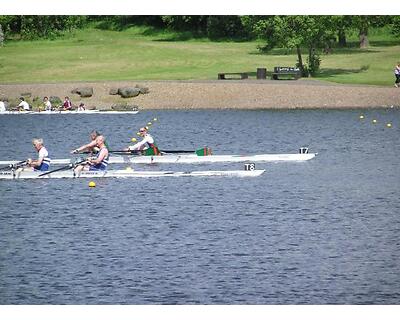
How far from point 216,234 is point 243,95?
1507 inches

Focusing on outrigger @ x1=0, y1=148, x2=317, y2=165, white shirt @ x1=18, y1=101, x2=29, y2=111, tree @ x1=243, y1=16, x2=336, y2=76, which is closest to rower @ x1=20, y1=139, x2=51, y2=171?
outrigger @ x1=0, y1=148, x2=317, y2=165

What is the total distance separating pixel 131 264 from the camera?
92.8 ft

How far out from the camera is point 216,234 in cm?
3189

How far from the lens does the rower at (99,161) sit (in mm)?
39688

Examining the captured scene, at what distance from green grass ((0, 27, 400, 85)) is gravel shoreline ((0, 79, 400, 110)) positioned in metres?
3.46

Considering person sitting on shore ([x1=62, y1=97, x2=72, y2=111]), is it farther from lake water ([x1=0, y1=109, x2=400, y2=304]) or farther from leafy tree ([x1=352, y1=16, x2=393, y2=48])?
leafy tree ([x1=352, y1=16, x2=393, y2=48])

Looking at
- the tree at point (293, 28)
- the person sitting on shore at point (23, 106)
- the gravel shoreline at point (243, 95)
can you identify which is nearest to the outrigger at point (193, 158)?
the person sitting on shore at point (23, 106)

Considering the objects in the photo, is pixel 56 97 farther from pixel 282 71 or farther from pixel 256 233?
pixel 256 233

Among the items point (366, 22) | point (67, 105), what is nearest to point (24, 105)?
point (67, 105)

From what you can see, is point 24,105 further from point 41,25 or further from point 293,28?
point 293,28

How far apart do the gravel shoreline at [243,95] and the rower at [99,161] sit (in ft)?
97.5

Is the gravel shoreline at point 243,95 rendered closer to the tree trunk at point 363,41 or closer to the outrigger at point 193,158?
the tree trunk at point 363,41
